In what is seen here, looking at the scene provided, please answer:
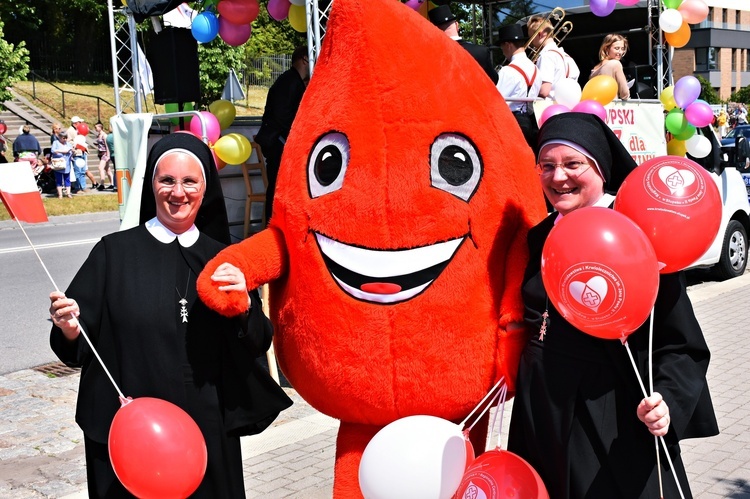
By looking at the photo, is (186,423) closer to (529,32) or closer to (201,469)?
(201,469)

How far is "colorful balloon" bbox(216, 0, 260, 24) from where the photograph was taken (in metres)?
7.72

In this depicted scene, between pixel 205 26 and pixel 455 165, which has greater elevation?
pixel 205 26

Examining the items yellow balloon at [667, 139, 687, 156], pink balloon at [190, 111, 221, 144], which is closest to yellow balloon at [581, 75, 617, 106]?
yellow balloon at [667, 139, 687, 156]

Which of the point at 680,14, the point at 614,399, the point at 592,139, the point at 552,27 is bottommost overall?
the point at 614,399

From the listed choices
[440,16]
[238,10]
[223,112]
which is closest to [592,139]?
[440,16]

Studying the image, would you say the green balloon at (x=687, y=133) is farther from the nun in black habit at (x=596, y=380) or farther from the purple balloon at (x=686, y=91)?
the nun in black habit at (x=596, y=380)

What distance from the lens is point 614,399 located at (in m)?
2.60

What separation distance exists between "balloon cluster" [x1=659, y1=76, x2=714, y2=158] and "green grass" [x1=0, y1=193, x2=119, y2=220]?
44.9 feet

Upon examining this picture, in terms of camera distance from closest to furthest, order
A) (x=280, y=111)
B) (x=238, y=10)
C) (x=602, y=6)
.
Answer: (x=280, y=111), (x=238, y=10), (x=602, y=6)

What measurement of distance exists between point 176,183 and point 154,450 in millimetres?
935

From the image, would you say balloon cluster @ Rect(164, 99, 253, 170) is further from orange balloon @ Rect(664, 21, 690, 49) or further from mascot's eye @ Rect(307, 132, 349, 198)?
orange balloon @ Rect(664, 21, 690, 49)

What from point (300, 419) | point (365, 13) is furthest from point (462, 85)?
point (300, 419)

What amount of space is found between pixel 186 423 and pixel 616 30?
9.41 metres

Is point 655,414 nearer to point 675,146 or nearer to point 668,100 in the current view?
point 668,100
